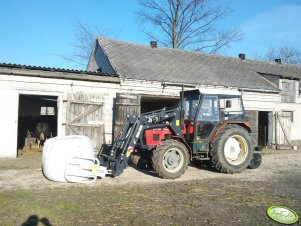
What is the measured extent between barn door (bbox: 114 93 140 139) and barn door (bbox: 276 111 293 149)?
8793mm

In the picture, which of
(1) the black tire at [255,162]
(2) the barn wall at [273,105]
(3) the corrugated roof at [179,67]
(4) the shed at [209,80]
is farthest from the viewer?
(2) the barn wall at [273,105]

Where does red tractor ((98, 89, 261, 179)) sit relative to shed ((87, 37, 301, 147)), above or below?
A: below

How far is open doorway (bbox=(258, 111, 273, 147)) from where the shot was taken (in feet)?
62.8

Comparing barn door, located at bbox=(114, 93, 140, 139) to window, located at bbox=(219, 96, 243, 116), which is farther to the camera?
barn door, located at bbox=(114, 93, 140, 139)

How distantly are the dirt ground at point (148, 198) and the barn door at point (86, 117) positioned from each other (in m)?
3.23

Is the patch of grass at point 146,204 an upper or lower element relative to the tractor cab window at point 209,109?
lower

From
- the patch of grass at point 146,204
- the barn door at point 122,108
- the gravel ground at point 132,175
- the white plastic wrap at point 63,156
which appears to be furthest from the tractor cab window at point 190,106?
the barn door at point 122,108

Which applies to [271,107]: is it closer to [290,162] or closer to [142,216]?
[290,162]

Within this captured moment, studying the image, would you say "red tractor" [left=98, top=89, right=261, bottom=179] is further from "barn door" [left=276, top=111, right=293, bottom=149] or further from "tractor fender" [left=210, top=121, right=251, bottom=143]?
"barn door" [left=276, top=111, right=293, bottom=149]

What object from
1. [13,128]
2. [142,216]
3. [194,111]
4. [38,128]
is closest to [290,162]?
[194,111]

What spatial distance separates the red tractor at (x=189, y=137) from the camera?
9.00 metres

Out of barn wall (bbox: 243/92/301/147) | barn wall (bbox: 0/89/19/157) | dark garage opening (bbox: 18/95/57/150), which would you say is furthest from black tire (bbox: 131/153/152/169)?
barn wall (bbox: 243/92/301/147)

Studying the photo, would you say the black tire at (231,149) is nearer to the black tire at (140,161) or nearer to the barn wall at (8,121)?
the black tire at (140,161)

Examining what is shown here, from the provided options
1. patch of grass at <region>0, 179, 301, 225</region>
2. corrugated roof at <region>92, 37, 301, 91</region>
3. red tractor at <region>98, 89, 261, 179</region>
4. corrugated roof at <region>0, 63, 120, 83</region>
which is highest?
corrugated roof at <region>92, 37, 301, 91</region>
